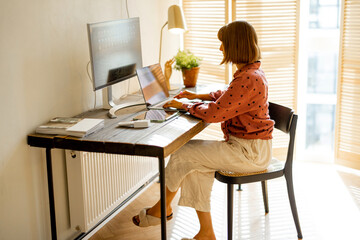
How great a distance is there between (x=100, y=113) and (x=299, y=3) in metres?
1.80

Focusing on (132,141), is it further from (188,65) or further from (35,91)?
(188,65)

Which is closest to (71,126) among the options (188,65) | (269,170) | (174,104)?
(174,104)

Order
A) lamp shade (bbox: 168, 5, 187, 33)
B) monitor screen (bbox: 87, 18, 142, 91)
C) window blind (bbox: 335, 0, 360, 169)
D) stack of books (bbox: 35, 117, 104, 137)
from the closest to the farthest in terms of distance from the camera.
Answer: stack of books (bbox: 35, 117, 104, 137) < monitor screen (bbox: 87, 18, 142, 91) < lamp shade (bbox: 168, 5, 187, 33) < window blind (bbox: 335, 0, 360, 169)

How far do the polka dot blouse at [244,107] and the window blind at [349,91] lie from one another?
136 cm

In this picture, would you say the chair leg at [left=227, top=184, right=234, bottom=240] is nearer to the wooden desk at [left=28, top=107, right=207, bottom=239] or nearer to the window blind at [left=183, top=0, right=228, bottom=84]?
the wooden desk at [left=28, top=107, right=207, bottom=239]

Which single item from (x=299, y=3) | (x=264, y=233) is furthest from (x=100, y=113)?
(x=299, y=3)

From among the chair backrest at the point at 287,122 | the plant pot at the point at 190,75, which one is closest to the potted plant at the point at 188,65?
the plant pot at the point at 190,75

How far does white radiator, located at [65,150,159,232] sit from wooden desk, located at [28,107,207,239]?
199mm

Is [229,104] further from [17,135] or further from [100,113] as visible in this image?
[17,135]

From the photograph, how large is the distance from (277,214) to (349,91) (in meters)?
1.18

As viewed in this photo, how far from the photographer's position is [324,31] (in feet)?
12.4

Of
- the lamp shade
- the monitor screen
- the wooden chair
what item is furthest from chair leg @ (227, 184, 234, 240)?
the lamp shade

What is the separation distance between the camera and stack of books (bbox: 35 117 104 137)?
7.29ft

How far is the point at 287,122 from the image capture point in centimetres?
251
